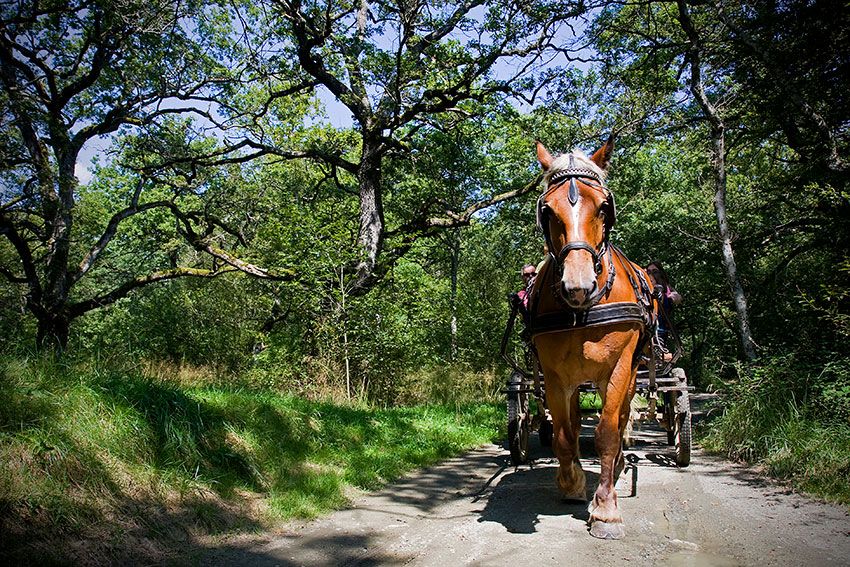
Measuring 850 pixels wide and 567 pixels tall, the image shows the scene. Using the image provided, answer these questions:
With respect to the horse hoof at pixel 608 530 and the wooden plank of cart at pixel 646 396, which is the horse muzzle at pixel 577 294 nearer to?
the horse hoof at pixel 608 530

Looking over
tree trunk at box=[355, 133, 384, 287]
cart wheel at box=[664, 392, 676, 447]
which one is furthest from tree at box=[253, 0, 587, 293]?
cart wheel at box=[664, 392, 676, 447]

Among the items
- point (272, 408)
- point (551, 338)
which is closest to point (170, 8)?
point (272, 408)

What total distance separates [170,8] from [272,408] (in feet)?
32.3

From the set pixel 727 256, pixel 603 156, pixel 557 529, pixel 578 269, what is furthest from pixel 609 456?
pixel 727 256

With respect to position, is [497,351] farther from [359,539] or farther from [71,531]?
[71,531]

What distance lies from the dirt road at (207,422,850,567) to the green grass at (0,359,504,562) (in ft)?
1.42

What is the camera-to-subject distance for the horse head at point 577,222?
3457 mm

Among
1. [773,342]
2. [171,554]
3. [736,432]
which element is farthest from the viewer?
[773,342]

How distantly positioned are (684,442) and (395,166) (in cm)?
1165

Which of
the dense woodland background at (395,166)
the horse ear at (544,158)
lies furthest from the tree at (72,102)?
the horse ear at (544,158)

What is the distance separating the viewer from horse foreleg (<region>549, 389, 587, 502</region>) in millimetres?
4223

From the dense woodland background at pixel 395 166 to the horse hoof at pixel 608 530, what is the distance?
2.39 m

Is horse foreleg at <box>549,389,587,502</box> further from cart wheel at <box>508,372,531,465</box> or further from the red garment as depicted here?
cart wheel at <box>508,372,531,465</box>

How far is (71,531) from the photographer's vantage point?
3121mm
